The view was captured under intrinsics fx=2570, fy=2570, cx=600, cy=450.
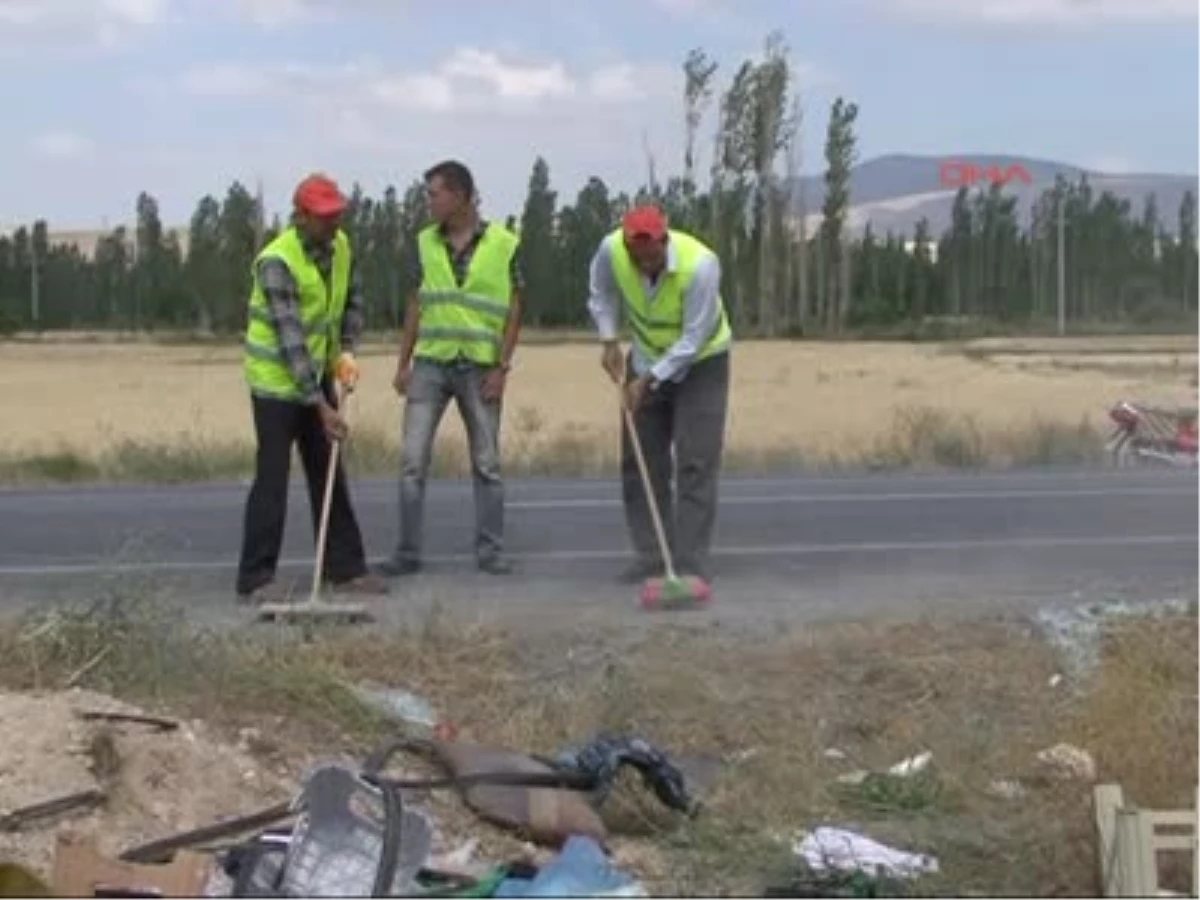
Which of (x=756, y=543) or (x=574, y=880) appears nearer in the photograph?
(x=574, y=880)

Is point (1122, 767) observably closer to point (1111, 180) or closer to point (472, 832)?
point (472, 832)

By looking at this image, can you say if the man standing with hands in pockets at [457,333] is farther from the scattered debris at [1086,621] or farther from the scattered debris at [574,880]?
the scattered debris at [574,880]

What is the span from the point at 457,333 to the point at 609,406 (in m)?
28.3

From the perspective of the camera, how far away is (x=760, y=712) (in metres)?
9.12

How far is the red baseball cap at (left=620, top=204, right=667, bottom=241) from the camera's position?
11.5m

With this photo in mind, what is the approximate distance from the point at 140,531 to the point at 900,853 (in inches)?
330

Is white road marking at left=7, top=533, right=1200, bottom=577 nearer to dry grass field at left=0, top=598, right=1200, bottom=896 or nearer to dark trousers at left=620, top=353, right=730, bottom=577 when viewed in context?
dark trousers at left=620, top=353, right=730, bottom=577

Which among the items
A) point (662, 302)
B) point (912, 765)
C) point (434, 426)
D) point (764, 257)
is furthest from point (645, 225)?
point (764, 257)

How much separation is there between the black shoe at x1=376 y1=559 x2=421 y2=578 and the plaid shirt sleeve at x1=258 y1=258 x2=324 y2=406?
1.20m

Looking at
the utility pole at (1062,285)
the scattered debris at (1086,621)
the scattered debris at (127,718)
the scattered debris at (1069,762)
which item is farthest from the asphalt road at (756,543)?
the utility pole at (1062,285)

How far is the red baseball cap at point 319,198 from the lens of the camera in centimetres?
1125

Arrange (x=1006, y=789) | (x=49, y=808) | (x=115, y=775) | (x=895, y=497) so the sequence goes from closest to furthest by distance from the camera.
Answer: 1. (x=49, y=808)
2. (x=115, y=775)
3. (x=1006, y=789)
4. (x=895, y=497)

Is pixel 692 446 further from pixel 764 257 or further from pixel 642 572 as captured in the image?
pixel 764 257

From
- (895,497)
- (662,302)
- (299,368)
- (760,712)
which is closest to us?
(760,712)
